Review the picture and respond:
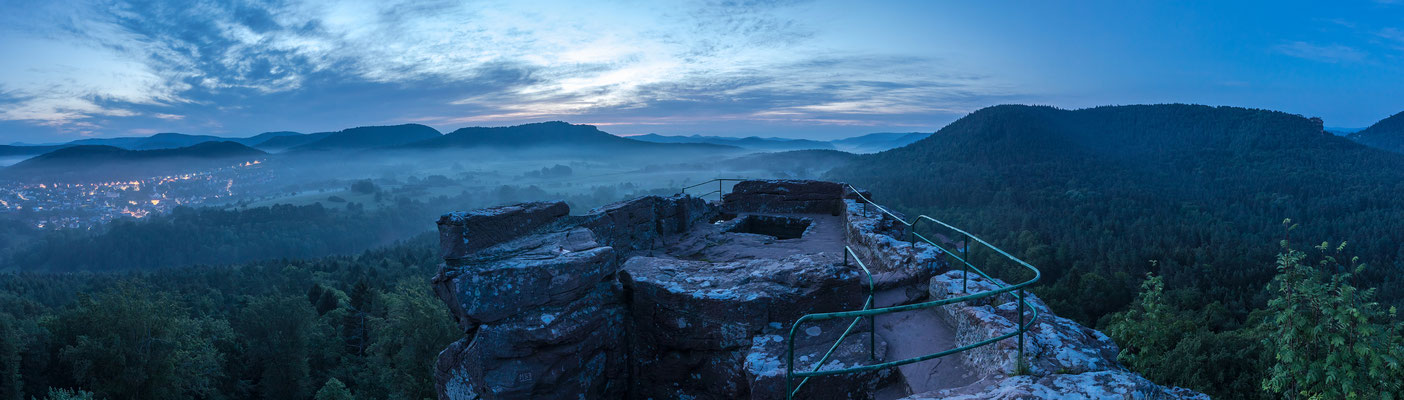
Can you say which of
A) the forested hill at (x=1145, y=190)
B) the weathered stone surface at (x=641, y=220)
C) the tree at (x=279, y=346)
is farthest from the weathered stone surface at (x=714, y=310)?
the forested hill at (x=1145, y=190)

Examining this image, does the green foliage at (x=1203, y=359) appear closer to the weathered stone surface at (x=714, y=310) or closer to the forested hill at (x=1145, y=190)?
the weathered stone surface at (x=714, y=310)

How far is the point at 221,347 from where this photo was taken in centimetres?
4012

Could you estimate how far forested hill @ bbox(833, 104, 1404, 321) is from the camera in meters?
64.1

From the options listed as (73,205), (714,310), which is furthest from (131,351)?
(73,205)

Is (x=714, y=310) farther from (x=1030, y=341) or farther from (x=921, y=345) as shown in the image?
(x=1030, y=341)

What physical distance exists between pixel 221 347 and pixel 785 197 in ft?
146

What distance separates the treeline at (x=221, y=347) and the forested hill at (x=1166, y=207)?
1304 inches

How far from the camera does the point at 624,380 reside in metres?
8.89

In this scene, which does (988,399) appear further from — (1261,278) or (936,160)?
(936,160)

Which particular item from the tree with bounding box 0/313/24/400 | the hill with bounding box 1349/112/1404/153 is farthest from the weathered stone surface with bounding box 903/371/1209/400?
the hill with bounding box 1349/112/1404/153

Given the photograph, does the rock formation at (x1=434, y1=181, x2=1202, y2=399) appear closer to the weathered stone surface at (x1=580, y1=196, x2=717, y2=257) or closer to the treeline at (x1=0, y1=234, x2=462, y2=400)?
the weathered stone surface at (x1=580, y1=196, x2=717, y2=257)

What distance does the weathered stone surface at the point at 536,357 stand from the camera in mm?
7500

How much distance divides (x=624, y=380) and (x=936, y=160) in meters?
164

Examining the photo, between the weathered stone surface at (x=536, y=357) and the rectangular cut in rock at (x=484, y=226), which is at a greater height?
the rectangular cut in rock at (x=484, y=226)
